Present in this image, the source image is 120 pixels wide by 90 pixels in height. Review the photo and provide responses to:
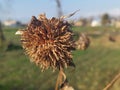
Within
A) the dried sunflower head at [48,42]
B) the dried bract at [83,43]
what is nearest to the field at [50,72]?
the dried bract at [83,43]

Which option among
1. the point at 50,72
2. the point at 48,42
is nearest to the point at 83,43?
the point at 48,42

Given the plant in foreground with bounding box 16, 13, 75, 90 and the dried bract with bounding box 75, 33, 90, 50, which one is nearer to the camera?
the plant in foreground with bounding box 16, 13, 75, 90

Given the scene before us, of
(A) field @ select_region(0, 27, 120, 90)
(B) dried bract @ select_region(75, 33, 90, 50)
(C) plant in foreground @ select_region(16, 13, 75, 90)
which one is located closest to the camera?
(C) plant in foreground @ select_region(16, 13, 75, 90)

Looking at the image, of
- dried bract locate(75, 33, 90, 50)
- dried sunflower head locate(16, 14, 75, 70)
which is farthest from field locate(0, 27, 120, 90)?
dried sunflower head locate(16, 14, 75, 70)

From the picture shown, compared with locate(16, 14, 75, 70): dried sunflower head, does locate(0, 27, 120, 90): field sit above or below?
below

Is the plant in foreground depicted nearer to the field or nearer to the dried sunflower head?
the dried sunflower head

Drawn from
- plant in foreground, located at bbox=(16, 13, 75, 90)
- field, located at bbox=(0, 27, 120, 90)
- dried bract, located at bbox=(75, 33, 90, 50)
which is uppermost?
plant in foreground, located at bbox=(16, 13, 75, 90)

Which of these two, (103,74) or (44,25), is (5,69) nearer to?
(103,74)

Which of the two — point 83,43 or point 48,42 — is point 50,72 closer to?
point 83,43
